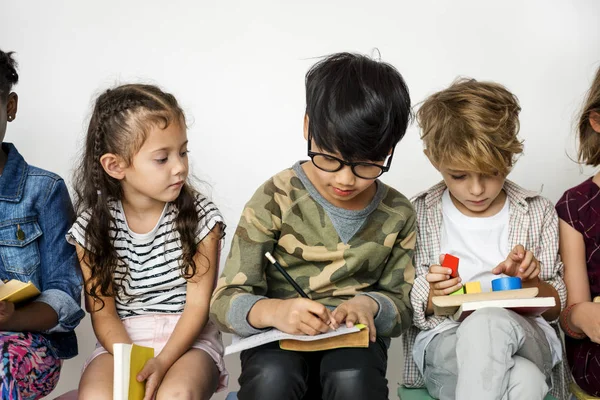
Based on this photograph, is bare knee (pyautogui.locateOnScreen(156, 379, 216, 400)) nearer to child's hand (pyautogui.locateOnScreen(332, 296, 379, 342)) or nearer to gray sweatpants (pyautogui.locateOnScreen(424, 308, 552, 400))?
child's hand (pyautogui.locateOnScreen(332, 296, 379, 342))

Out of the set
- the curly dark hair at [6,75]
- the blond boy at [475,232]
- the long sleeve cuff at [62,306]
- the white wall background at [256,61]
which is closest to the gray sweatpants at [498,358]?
the blond boy at [475,232]

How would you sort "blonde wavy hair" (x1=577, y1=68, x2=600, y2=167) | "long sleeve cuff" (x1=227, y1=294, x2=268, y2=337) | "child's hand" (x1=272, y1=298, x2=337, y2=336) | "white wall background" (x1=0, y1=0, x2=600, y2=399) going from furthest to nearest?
"white wall background" (x1=0, y1=0, x2=600, y2=399)
"blonde wavy hair" (x1=577, y1=68, x2=600, y2=167)
"long sleeve cuff" (x1=227, y1=294, x2=268, y2=337)
"child's hand" (x1=272, y1=298, x2=337, y2=336)

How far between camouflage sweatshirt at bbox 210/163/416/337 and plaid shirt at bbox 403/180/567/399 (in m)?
0.14

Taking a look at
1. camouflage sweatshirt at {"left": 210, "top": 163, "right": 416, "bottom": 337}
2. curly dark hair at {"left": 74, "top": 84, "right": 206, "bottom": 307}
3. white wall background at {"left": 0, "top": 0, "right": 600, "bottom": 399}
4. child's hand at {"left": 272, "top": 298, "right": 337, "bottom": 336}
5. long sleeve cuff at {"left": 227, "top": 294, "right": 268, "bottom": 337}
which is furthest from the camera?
white wall background at {"left": 0, "top": 0, "right": 600, "bottom": 399}

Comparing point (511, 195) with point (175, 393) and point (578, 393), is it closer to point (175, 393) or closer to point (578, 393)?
point (578, 393)

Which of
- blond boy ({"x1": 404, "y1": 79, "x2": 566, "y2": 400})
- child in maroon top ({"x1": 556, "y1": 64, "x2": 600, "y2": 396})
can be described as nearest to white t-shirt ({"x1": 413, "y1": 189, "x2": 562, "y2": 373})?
blond boy ({"x1": 404, "y1": 79, "x2": 566, "y2": 400})

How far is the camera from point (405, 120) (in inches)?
61.6

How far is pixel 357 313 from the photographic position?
4.93ft

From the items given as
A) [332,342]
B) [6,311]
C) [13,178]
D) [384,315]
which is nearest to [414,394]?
[384,315]

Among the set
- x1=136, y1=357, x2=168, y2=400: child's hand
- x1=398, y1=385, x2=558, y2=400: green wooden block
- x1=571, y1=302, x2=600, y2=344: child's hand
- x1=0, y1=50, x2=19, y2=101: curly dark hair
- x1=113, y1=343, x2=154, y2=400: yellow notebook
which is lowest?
x1=398, y1=385, x2=558, y2=400: green wooden block

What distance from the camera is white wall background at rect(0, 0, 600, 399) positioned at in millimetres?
2406

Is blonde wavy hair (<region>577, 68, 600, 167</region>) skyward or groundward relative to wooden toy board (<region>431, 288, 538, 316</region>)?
skyward

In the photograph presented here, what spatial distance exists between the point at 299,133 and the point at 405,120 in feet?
2.91

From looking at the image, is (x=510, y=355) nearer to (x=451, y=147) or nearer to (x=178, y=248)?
(x=451, y=147)
